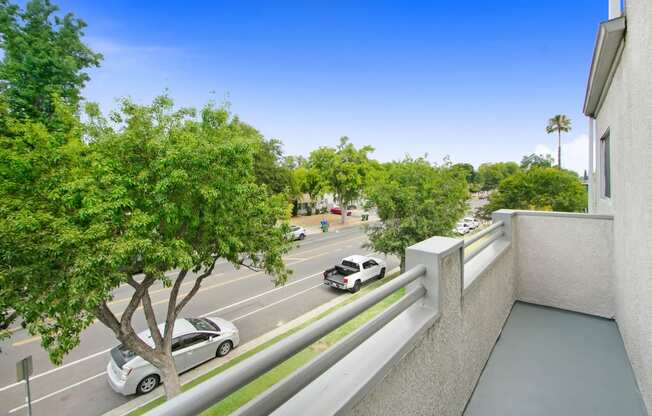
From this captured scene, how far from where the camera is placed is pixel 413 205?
16.6m

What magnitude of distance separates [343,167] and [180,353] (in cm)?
2716

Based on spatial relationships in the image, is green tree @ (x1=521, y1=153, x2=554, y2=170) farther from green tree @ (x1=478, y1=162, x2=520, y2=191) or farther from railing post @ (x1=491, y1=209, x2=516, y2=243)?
railing post @ (x1=491, y1=209, x2=516, y2=243)

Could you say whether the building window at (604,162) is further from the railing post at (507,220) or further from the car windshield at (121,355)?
the car windshield at (121,355)

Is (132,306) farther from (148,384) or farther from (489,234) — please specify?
(489,234)

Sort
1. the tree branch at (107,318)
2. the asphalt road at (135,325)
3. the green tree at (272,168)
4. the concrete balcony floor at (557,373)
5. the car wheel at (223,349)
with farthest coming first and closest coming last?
the green tree at (272,168) → the car wheel at (223,349) → the asphalt road at (135,325) → the tree branch at (107,318) → the concrete balcony floor at (557,373)

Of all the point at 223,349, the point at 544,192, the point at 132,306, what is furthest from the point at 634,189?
the point at 544,192

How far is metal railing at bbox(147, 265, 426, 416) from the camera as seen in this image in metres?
0.86

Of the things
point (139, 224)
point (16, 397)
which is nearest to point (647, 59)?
point (139, 224)

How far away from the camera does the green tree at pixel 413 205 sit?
53.5ft

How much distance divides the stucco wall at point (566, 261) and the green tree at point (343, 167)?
28.5 metres

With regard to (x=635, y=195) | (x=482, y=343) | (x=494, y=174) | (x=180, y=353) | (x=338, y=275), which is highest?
(x=494, y=174)

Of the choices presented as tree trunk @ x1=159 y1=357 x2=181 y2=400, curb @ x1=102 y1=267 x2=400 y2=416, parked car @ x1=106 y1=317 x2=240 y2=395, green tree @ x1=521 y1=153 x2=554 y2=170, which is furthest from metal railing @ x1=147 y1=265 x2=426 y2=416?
green tree @ x1=521 y1=153 x2=554 y2=170

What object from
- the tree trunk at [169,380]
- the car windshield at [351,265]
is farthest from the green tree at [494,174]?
the tree trunk at [169,380]

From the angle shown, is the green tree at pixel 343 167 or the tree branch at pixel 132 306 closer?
the tree branch at pixel 132 306
